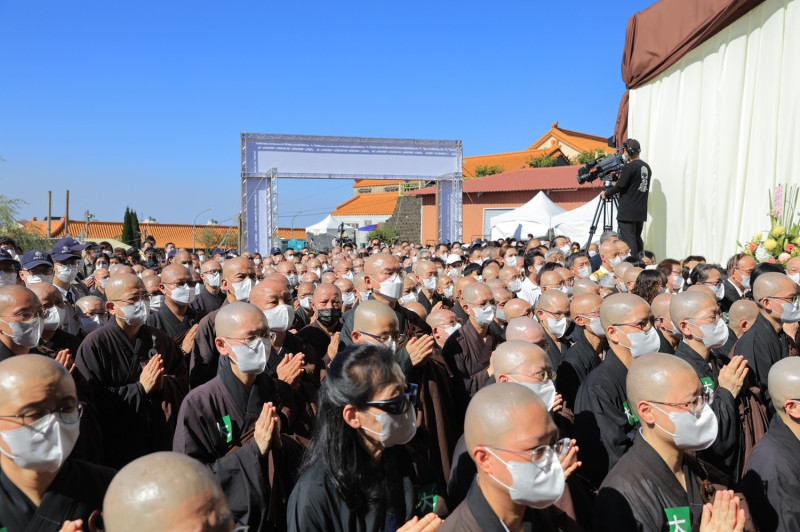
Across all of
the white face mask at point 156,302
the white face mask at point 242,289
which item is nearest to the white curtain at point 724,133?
the white face mask at point 242,289

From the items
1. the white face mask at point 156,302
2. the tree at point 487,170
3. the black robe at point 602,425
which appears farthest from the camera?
the tree at point 487,170

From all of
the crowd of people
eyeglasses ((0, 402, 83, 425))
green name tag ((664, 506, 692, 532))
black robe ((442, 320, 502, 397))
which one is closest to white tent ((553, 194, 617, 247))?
the crowd of people

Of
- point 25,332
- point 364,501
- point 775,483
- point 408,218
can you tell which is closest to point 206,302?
point 25,332

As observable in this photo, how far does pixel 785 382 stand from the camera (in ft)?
10.9

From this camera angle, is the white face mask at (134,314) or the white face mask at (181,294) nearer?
the white face mask at (134,314)

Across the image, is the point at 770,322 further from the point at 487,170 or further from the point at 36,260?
the point at 487,170

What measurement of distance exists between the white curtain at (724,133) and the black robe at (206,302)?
745 centimetres

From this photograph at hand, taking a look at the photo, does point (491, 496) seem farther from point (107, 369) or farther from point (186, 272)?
point (186, 272)

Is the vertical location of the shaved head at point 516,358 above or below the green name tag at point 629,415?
above

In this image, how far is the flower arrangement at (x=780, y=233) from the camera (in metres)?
8.61

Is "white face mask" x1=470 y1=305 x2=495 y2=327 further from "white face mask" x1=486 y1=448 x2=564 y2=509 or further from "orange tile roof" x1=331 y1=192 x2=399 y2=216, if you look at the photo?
"orange tile roof" x1=331 y1=192 x2=399 y2=216

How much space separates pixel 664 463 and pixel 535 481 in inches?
32.6

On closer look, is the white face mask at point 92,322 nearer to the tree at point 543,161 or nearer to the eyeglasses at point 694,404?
the eyeglasses at point 694,404

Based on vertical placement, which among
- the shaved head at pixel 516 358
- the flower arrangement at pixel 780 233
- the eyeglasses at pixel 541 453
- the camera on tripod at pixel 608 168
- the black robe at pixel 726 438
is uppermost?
the camera on tripod at pixel 608 168
